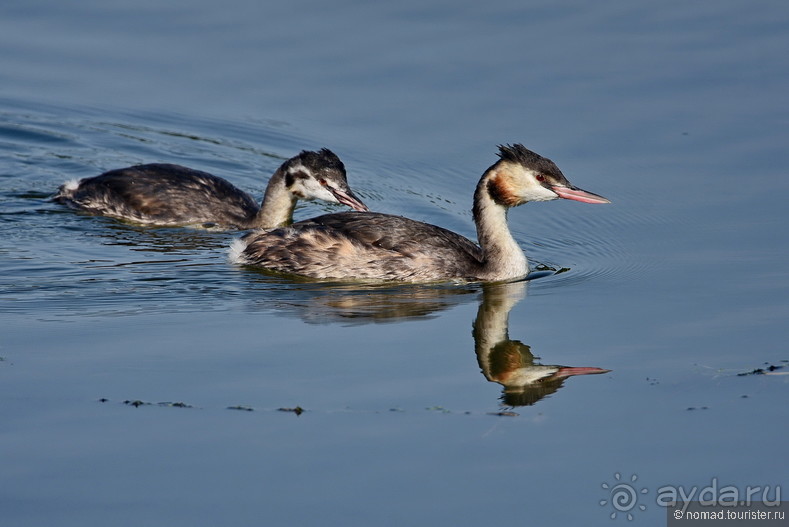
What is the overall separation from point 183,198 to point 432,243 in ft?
10.1

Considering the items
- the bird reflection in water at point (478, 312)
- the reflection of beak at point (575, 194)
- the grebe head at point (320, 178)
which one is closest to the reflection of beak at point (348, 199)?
the grebe head at point (320, 178)

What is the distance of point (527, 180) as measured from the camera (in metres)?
9.78

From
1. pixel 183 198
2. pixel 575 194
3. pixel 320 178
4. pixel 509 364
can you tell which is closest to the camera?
pixel 509 364

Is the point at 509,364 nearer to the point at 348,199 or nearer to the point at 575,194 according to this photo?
the point at 575,194

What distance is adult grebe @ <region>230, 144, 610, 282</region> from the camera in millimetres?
9773

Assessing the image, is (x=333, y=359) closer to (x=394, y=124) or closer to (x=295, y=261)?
(x=295, y=261)

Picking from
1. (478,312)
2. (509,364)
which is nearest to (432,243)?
(478,312)

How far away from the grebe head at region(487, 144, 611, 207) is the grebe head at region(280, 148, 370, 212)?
1.55 metres

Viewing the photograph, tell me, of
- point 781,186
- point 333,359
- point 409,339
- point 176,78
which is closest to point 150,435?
point 333,359

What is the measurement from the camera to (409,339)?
799cm

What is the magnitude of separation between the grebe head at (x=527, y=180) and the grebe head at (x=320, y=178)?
155 cm

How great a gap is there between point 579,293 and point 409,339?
1829 mm

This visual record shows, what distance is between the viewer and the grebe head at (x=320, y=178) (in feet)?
36.3

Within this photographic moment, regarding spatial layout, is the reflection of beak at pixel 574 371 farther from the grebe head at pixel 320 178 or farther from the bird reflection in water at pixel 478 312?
the grebe head at pixel 320 178
